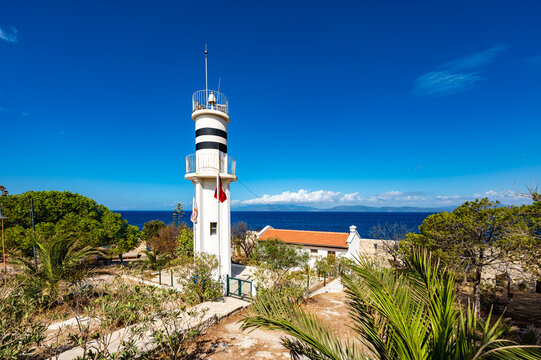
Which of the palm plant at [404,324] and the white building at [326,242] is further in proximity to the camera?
the white building at [326,242]

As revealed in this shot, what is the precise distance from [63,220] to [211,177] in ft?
49.5

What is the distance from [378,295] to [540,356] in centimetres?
160

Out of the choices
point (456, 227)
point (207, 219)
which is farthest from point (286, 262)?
point (456, 227)

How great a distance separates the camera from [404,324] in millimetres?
3021

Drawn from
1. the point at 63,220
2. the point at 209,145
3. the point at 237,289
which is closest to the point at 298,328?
the point at 209,145

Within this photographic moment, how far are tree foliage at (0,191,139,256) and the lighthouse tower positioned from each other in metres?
10.5

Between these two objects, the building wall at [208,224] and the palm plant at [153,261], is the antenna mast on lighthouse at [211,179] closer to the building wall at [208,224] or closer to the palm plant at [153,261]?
the building wall at [208,224]

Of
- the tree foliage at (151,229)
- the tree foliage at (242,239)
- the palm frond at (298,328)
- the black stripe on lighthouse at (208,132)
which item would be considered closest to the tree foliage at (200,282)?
the black stripe on lighthouse at (208,132)

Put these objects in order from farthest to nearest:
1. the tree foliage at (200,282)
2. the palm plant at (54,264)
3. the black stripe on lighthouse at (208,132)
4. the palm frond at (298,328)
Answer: the black stripe on lighthouse at (208,132), the tree foliage at (200,282), the palm plant at (54,264), the palm frond at (298,328)

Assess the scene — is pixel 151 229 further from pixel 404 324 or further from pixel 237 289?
pixel 404 324

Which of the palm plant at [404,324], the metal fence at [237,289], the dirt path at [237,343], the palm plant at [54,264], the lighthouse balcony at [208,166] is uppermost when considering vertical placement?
the lighthouse balcony at [208,166]

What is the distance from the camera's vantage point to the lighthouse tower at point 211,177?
13.0 meters

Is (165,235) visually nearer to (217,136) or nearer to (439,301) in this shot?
(217,136)

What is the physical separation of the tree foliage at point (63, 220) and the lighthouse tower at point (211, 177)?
1048cm
